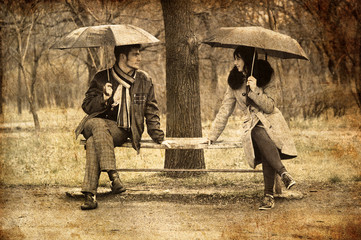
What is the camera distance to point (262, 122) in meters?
6.38

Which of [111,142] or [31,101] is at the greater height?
[31,101]

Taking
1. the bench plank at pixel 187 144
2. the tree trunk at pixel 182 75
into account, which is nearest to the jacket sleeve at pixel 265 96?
the bench plank at pixel 187 144

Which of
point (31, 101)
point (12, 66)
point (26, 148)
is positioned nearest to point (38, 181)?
point (26, 148)

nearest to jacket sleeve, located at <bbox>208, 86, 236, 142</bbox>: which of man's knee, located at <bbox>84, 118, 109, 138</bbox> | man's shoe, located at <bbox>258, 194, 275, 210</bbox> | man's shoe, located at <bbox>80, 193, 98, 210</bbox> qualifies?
man's shoe, located at <bbox>258, 194, 275, 210</bbox>

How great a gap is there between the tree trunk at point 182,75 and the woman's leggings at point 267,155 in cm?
108

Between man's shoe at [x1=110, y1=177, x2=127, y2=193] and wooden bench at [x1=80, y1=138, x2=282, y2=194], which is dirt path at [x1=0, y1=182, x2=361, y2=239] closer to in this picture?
man's shoe at [x1=110, y1=177, x2=127, y2=193]

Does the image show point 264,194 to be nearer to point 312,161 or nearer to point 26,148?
point 312,161

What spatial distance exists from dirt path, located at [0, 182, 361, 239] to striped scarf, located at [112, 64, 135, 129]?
3.60ft

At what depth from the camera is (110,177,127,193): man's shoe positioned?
659cm

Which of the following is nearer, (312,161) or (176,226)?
(176,226)

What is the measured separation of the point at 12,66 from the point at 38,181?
73.5 inches

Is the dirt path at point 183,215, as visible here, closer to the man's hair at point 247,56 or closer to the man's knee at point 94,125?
the man's knee at point 94,125

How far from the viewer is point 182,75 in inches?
282

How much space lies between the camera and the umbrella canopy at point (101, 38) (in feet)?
19.9
